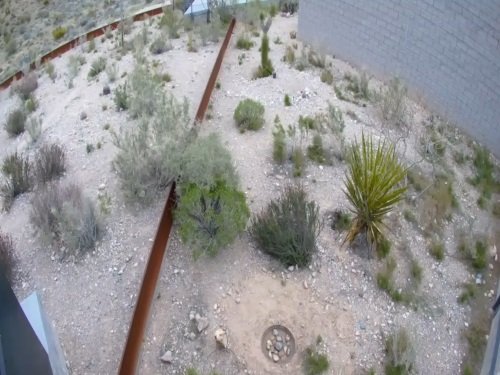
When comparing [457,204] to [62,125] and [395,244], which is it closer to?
[395,244]

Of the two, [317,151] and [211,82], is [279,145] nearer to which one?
[317,151]

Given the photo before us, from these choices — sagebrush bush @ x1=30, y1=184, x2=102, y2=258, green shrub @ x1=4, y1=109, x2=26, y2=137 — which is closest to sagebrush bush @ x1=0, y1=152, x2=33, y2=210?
sagebrush bush @ x1=30, y1=184, x2=102, y2=258

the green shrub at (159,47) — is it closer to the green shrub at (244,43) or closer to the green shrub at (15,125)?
the green shrub at (244,43)

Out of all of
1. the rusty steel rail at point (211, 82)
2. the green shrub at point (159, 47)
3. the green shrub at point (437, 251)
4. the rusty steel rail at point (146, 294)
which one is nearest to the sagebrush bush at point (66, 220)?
the rusty steel rail at point (146, 294)

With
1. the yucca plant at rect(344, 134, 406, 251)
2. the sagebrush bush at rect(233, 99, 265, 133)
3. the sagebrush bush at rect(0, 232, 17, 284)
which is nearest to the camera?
the yucca plant at rect(344, 134, 406, 251)

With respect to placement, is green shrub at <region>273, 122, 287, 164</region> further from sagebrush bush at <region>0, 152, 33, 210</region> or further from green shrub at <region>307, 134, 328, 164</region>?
sagebrush bush at <region>0, 152, 33, 210</region>

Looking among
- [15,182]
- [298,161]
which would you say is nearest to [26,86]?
[15,182]
